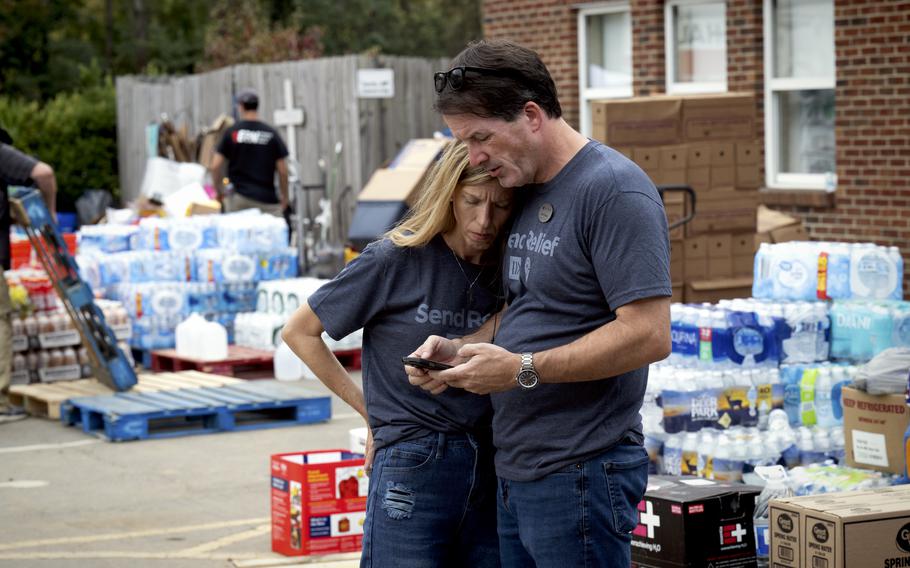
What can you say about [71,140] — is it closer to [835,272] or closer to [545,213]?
[835,272]

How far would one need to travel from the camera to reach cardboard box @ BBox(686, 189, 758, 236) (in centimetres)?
974

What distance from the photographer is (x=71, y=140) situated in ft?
84.8

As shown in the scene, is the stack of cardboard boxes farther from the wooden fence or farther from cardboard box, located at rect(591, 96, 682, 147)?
the wooden fence

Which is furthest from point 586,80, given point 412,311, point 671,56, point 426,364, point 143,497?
point 426,364

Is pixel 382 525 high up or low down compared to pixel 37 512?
up

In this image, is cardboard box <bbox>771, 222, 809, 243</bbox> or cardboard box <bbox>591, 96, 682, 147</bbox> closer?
cardboard box <bbox>591, 96, 682, 147</bbox>

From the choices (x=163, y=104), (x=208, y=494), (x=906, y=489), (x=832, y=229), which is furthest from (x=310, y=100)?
(x=906, y=489)

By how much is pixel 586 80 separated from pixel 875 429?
32.8 feet

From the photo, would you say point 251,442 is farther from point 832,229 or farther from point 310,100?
point 310,100

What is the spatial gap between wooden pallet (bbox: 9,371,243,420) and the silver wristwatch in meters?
7.87

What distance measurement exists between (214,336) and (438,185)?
8.89 meters

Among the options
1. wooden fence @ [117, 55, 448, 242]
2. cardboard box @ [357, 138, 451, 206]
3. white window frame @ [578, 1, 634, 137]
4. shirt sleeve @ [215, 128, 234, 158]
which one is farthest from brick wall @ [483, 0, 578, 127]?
shirt sleeve @ [215, 128, 234, 158]

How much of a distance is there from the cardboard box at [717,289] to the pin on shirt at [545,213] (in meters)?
6.23

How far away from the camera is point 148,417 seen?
9906 mm
